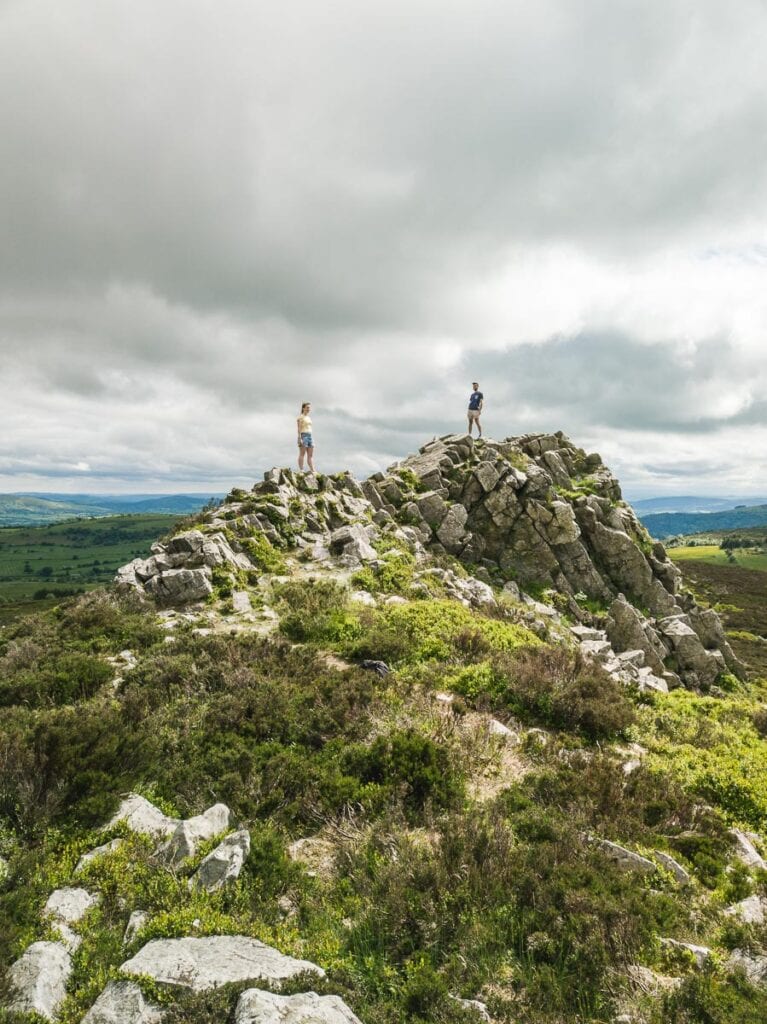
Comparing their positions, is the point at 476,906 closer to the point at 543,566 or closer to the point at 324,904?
the point at 324,904

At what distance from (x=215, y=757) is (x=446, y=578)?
16869 mm

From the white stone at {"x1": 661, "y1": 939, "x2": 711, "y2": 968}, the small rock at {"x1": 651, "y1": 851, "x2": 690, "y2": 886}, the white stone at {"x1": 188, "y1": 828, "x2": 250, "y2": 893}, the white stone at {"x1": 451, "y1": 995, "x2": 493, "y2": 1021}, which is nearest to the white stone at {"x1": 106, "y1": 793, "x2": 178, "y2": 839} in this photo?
the white stone at {"x1": 188, "y1": 828, "x2": 250, "y2": 893}

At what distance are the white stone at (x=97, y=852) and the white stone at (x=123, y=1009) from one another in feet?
7.93

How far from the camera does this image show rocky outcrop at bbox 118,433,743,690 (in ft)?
90.1

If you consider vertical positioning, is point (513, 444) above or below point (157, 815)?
above

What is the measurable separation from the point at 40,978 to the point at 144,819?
3022mm

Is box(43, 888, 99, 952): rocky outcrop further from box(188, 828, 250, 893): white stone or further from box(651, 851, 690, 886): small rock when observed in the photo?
box(651, 851, 690, 886): small rock

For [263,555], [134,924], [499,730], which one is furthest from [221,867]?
[263,555]

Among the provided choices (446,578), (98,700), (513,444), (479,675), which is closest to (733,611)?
(513,444)

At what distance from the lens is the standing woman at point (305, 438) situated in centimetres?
3129

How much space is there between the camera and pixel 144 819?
→ 8.56 metres

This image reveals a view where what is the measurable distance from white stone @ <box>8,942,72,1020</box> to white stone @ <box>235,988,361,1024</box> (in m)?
2.15

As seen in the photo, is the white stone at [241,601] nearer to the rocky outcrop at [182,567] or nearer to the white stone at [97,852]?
the rocky outcrop at [182,567]

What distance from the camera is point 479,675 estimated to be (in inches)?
557
